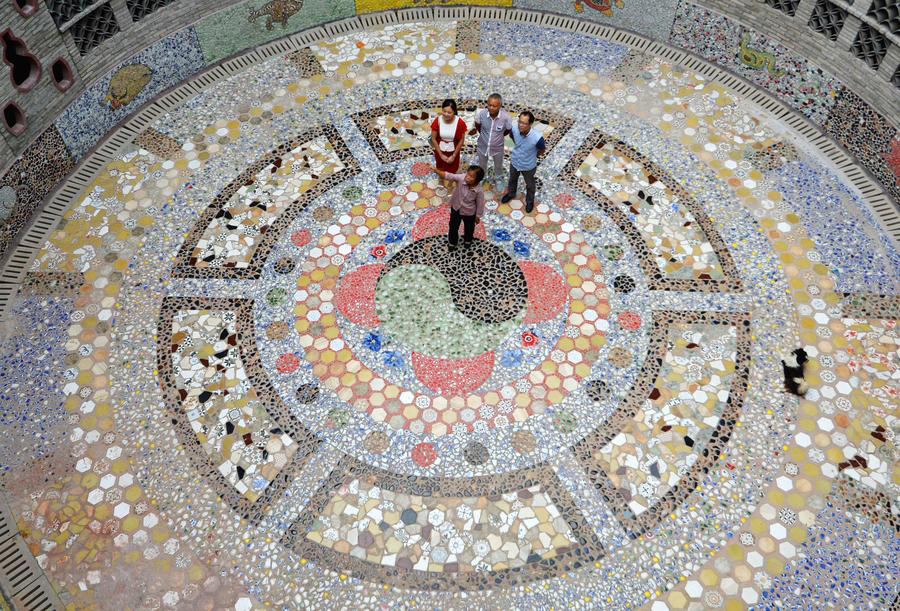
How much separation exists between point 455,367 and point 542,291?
3.22 feet

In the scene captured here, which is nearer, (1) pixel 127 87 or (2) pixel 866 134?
(2) pixel 866 134

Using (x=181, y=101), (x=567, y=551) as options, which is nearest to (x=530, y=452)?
(x=567, y=551)

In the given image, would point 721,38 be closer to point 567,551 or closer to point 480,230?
point 480,230

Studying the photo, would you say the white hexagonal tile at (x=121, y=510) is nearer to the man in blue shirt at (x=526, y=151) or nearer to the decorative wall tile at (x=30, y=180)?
the decorative wall tile at (x=30, y=180)

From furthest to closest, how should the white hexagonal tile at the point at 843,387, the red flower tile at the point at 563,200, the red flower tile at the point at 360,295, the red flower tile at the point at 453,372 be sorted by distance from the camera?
the red flower tile at the point at 563,200
the red flower tile at the point at 360,295
the red flower tile at the point at 453,372
the white hexagonal tile at the point at 843,387

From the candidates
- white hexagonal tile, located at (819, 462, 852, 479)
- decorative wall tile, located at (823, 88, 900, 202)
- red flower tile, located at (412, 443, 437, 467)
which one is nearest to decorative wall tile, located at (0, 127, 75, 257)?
red flower tile, located at (412, 443, 437, 467)

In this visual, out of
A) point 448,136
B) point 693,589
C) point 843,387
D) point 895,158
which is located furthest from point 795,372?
point 448,136

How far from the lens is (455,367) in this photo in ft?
17.5

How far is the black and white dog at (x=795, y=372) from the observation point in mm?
5155

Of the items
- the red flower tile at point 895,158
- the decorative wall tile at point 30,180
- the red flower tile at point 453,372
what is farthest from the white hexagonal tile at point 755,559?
the decorative wall tile at point 30,180

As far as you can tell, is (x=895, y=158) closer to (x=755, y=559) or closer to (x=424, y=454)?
(x=755, y=559)

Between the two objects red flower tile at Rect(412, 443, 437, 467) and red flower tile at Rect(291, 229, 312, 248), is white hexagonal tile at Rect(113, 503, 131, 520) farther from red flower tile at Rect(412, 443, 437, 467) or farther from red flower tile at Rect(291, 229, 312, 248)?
red flower tile at Rect(291, 229, 312, 248)

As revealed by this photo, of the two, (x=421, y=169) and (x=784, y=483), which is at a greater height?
(x=421, y=169)

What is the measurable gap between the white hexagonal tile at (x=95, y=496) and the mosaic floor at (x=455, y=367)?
0.04m
